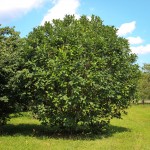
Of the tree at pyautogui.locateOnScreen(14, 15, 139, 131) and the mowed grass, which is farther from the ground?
the tree at pyautogui.locateOnScreen(14, 15, 139, 131)

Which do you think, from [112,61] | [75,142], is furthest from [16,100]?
[112,61]

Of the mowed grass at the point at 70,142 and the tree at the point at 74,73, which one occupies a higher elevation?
the tree at the point at 74,73

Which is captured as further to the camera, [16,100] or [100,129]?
[100,129]

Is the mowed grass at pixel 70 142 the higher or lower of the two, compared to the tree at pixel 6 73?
lower

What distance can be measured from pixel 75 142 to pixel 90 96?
282 centimetres

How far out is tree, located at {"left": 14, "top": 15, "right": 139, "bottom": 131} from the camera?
1983cm

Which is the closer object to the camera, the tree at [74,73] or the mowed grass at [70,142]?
the mowed grass at [70,142]

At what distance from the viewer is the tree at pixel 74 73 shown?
19828mm

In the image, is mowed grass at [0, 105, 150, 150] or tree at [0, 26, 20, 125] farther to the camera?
tree at [0, 26, 20, 125]

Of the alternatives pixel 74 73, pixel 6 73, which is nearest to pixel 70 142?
pixel 74 73

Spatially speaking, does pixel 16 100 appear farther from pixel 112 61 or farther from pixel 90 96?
pixel 112 61

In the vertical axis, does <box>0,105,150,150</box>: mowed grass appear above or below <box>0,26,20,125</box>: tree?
below

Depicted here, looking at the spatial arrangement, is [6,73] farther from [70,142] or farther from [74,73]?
[70,142]

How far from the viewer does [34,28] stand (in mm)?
21922
